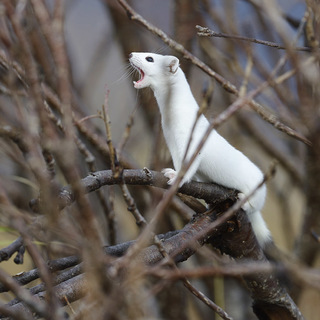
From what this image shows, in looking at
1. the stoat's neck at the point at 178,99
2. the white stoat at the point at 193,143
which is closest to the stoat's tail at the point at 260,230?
the white stoat at the point at 193,143

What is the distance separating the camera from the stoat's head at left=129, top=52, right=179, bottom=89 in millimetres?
1485

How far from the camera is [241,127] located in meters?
2.31

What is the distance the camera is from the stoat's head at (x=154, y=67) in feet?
4.87

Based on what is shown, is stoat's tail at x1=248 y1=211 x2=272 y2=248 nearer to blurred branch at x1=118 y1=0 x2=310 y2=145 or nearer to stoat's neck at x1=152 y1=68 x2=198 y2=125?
stoat's neck at x1=152 y1=68 x2=198 y2=125

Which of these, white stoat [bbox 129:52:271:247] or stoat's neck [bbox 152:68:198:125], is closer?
white stoat [bbox 129:52:271:247]

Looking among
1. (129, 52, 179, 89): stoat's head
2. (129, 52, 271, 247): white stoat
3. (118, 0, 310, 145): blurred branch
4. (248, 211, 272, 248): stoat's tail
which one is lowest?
(248, 211, 272, 248): stoat's tail

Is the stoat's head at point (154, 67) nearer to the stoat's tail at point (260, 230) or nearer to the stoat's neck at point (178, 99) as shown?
the stoat's neck at point (178, 99)

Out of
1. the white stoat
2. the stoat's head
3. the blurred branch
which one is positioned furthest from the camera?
the stoat's head

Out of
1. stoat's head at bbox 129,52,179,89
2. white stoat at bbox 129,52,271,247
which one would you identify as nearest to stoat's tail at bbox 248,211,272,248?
white stoat at bbox 129,52,271,247

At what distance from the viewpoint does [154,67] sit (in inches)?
59.1

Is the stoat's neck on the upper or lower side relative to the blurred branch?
lower

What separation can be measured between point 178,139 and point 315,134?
0.73m

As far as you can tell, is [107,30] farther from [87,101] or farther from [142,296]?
[142,296]

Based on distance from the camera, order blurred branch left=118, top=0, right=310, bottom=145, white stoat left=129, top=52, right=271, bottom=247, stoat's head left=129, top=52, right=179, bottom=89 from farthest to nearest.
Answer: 1. stoat's head left=129, top=52, right=179, bottom=89
2. white stoat left=129, top=52, right=271, bottom=247
3. blurred branch left=118, top=0, right=310, bottom=145
